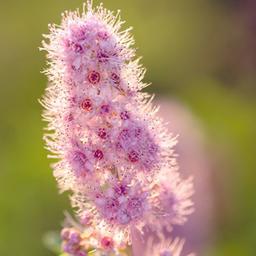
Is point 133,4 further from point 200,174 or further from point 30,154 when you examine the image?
point 200,174

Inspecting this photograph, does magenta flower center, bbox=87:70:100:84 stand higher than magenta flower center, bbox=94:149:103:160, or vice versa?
magenta flower center, bbox=87:70:100:84

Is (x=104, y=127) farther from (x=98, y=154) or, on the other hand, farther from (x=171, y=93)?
(x=171, y=93)

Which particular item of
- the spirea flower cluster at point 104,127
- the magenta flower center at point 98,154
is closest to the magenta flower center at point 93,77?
the spirea flower cluster at point 104,127

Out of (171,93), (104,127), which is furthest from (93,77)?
(171,93)

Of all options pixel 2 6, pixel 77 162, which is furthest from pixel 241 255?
pixel 2 6

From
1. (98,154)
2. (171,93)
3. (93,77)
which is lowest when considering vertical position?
(98,154)

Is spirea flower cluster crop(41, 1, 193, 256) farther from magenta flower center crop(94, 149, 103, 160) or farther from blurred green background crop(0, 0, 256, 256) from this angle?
blurred green background crop(0, 0, 256, 256)

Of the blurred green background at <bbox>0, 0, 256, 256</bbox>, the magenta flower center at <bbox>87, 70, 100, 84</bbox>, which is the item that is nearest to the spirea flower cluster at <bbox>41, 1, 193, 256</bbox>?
the magenta flower center at <bbox>87, 70, 100, 84</bbox>
